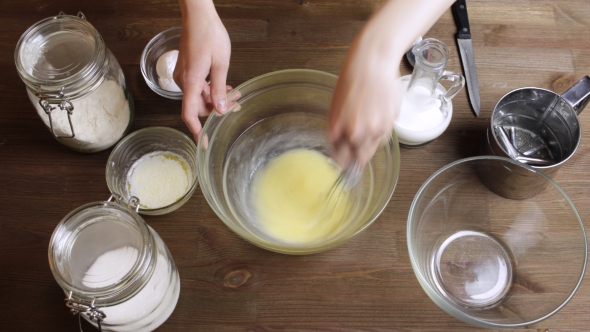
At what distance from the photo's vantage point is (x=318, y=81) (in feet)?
3.12

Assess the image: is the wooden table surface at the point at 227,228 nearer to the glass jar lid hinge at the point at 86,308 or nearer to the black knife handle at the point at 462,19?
the black knife handle at the point at 462,19

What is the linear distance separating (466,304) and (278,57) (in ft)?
2.19

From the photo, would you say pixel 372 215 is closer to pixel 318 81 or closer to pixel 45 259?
pixel 318 81

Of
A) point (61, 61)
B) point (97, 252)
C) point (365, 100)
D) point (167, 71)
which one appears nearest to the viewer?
point (365, 100)

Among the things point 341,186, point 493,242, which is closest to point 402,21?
point 341,186

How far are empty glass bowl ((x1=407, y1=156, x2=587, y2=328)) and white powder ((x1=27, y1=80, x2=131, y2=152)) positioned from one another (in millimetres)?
622

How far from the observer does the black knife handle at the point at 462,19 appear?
1.10 m

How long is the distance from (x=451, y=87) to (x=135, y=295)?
72cm

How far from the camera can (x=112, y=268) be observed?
0.79 meters

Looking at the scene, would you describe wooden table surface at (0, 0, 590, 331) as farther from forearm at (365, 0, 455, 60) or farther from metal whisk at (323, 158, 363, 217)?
forearm at (365, 0, 455, 60)

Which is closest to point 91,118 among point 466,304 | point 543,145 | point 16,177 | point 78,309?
point 16,177

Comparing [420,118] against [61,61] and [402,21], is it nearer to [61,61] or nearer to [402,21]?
[402,21]

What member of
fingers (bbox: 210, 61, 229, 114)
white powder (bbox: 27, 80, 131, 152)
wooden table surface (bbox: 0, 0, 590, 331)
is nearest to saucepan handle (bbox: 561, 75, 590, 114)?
wooden table surface (bbox: 0, 0, 590, 331)

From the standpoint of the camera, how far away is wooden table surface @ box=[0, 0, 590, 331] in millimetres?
896
